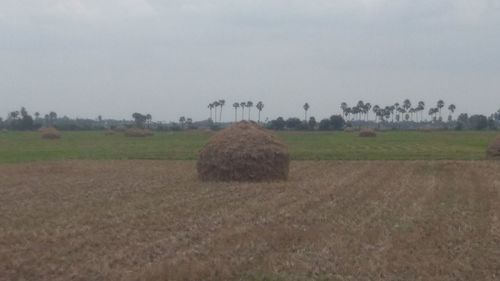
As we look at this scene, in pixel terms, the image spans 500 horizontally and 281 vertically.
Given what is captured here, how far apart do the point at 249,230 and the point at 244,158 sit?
1213cm

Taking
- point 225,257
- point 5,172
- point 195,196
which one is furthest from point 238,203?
point 5,172

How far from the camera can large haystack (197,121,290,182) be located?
25891mm

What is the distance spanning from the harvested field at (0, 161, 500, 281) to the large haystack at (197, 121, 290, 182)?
4.98 ft

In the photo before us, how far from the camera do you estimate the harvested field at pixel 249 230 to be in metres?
10.8

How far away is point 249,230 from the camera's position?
1388 centimetres

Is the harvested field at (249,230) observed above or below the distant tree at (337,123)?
below

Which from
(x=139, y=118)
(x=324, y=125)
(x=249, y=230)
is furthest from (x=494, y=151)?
(x=139, y=118)

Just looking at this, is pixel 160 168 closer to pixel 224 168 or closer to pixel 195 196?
pixel 224 168

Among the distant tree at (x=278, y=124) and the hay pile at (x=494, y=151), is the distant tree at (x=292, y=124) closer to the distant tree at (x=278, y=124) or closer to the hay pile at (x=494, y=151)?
the distant tree at (x=278, y=124)

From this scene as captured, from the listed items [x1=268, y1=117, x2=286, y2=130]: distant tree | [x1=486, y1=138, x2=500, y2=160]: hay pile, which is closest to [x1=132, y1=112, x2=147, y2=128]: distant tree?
[x1=268, y1=117, x2=286, y2=130]: distant tree

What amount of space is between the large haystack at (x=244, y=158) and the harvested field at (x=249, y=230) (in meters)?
1.52

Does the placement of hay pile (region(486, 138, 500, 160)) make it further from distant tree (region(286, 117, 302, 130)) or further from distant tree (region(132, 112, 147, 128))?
distant tree (region(132, 112, 147, 128))

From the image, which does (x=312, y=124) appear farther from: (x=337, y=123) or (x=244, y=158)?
(x=244, y=158)

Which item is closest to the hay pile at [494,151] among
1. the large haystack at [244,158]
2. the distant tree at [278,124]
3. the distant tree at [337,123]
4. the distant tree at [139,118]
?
the large haystack at [244,158]
